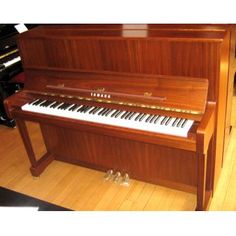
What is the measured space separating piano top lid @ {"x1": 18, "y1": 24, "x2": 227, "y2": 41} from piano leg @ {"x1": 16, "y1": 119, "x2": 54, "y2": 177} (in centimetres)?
78

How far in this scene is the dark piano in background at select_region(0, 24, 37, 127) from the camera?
343cm

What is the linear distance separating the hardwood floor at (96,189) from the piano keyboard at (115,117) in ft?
2.44

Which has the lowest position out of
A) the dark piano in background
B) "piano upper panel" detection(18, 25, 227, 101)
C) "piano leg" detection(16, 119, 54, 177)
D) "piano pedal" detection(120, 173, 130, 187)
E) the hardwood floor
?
the hardwood floor

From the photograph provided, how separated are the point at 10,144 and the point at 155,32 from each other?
221cm

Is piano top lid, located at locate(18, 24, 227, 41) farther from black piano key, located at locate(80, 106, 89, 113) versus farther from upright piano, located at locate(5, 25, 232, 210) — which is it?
black piano key, located at locate(80, 106, 89, 113)

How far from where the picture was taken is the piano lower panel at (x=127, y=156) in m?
2.26

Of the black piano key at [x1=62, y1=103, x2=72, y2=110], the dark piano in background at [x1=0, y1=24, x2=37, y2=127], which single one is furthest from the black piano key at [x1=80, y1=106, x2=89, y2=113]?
the dark piano in background at [x1=0, y1=24, x2=37, y2=127]

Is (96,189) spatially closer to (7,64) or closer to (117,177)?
(117,177)

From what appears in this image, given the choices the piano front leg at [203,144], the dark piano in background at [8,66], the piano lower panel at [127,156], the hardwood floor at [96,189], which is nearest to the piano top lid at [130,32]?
the piano front leg at [203,144]

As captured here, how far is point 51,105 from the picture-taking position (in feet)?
7.46

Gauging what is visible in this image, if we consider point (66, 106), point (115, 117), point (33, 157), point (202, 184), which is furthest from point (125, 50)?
point (33, 157)

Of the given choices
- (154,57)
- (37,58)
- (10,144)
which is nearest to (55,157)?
(10,144)

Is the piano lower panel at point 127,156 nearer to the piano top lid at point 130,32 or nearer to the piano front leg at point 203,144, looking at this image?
the piano front leg at point 203,144

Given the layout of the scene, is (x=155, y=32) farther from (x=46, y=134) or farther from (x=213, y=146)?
(x=46, y=134)
